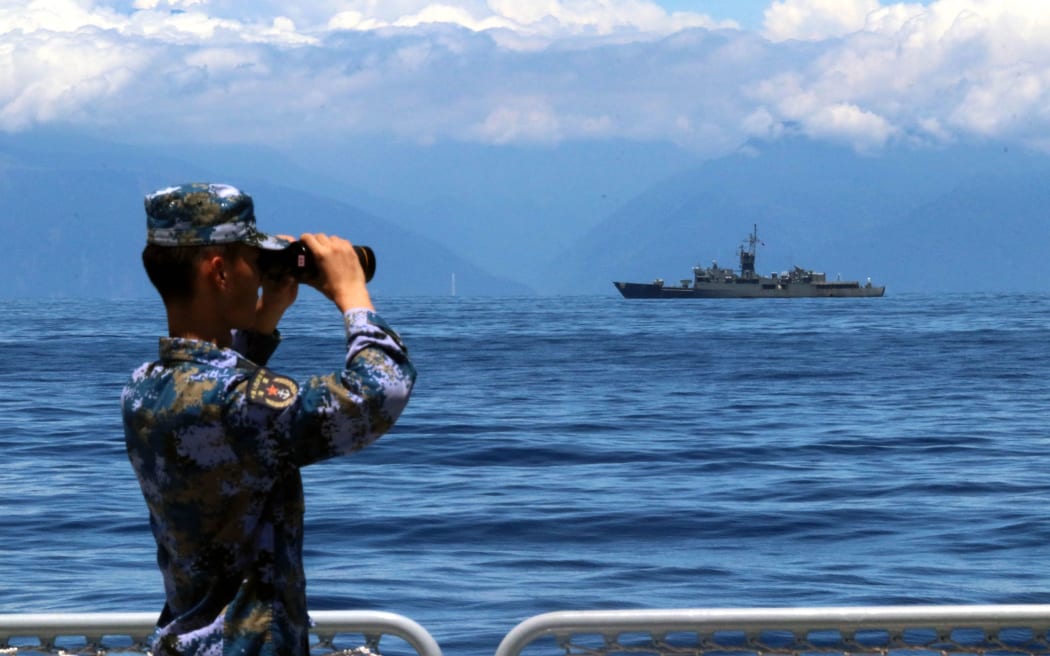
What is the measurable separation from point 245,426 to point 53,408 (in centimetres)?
3402

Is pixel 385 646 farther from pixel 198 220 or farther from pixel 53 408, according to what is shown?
pixel 53 408

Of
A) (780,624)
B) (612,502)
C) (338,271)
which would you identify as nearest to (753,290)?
(612,502)

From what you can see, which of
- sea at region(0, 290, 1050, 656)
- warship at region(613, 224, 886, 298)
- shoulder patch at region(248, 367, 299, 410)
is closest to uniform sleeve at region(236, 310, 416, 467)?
shoulder patch at region(248, 367, 299, 410)

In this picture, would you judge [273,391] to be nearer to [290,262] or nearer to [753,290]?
[290,262]

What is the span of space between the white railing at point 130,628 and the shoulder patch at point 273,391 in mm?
1106

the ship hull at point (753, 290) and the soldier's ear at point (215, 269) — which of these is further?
the ship hull at point (753, 290)

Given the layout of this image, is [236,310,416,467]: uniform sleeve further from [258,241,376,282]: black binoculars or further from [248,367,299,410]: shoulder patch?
[258,241,376,282]: black binoculars

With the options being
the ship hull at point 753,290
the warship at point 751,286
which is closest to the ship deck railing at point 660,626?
the ship hull at point 753,290

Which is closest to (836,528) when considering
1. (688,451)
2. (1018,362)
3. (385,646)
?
(385,646)

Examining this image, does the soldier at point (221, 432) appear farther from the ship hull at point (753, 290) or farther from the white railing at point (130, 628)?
the ship hull at point (753, 290)

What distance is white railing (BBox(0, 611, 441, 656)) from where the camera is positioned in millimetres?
3617

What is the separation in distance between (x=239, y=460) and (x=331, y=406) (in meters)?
0.22

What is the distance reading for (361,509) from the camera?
1730cm

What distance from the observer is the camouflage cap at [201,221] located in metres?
2.74
